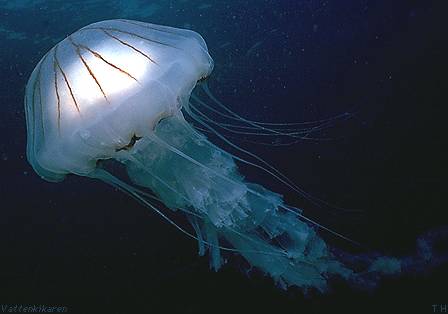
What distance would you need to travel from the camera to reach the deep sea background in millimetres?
5699

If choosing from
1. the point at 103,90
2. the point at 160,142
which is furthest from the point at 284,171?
the point at 103,90

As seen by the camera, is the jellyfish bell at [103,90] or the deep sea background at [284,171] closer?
the jellyfish bell at [103,90]

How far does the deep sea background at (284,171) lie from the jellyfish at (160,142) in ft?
1.44

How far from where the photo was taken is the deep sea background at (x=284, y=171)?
570 centimetres

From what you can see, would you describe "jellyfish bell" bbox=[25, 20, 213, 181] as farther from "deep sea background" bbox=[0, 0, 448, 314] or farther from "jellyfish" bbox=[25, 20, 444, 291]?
"deep sea background" bbox=[0, 0, 448, 314]

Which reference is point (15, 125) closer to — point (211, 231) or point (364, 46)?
point (211, 231)

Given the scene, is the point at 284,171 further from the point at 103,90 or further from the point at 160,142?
the point at 103,90

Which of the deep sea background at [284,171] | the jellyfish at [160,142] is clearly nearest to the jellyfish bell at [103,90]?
the jellyfish at [160,142]

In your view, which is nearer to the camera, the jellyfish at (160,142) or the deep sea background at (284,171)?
the jellyfish at (160,142)

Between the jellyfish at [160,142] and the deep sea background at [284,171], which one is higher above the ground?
the deep sea background at [284,171]

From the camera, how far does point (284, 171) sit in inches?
293

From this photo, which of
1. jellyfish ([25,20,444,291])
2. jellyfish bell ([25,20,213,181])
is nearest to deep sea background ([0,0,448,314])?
jellyfish ([25,20,444,291])

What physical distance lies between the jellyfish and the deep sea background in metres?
0.44

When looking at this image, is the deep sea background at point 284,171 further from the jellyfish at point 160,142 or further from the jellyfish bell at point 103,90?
the jellyfish bell at point 103,90
